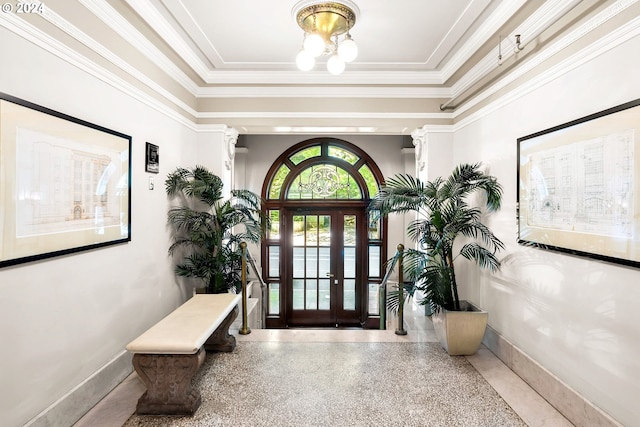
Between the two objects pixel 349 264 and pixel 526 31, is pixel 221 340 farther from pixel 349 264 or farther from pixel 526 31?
pixel 526 31

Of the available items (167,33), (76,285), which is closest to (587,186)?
(76,285)

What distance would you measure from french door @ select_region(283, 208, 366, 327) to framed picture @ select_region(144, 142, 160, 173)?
297cm

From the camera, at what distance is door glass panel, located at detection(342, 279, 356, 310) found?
232 inches

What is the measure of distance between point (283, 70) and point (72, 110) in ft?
7.53

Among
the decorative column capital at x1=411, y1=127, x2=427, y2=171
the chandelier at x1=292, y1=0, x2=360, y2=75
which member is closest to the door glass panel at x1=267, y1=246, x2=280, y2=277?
the decorative column capital at x1=411, y1=127, x2=427, y2=171

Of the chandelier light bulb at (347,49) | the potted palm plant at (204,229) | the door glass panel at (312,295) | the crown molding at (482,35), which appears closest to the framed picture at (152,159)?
the potted palm plant at (204,229)

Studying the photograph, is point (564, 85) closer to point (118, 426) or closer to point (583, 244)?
point (583, 244)

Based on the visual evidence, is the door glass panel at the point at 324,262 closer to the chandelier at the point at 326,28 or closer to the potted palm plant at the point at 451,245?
the potted palm plant at the point at 451,245

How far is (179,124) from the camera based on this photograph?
3607 mm

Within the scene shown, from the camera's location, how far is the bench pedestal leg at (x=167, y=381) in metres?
2.14

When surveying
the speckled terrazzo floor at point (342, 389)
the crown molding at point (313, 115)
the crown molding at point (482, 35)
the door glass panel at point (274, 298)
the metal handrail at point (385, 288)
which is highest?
the crown molding at point (482, 35)

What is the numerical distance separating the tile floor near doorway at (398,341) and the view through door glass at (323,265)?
2.17m

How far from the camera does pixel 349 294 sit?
5898 millimetres

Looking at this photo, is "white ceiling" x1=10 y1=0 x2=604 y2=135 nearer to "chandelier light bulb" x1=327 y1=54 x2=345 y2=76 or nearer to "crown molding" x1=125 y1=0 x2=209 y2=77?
"crown molding" x1=125 y1=0 x2=209 y2=77
